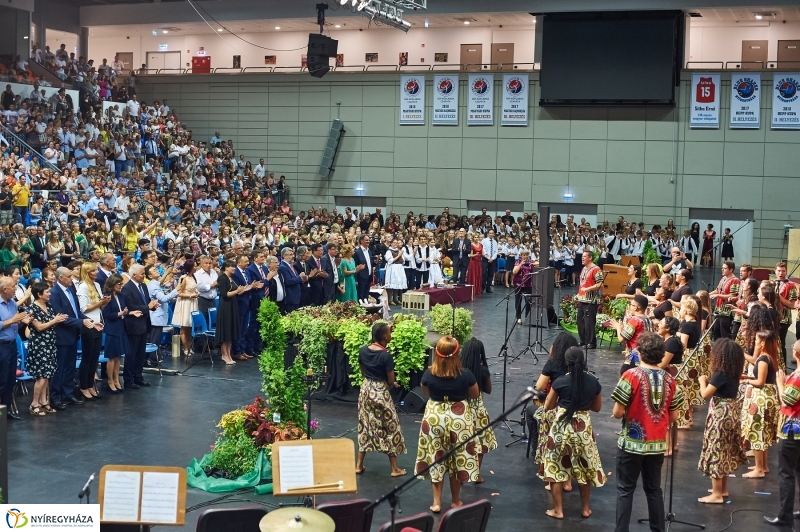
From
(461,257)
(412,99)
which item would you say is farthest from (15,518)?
(412,99)

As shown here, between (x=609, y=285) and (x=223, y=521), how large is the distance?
15293 millimetres

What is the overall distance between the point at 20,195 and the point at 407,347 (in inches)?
468

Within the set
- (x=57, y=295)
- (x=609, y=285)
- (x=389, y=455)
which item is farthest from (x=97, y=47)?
(x=389, y=455)

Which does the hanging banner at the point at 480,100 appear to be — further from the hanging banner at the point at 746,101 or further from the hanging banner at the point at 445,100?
the hanging banner at the point at 746,101

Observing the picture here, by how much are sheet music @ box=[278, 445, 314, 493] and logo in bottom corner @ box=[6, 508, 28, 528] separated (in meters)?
1.53

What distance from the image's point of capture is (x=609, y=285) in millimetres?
19641

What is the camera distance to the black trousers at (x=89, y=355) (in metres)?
11.2

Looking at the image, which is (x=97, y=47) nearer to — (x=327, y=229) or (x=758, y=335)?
(x=327, y=229)

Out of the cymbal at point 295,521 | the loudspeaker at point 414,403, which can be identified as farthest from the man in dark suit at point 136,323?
the cymbal at point 295,521

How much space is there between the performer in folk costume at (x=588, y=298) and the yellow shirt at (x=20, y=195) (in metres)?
11.6

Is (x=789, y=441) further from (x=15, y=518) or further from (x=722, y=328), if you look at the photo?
(x=722, y=328)

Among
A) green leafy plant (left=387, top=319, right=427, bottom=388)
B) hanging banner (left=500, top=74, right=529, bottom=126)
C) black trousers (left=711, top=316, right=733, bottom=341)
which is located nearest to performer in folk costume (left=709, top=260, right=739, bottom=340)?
black trousers (left=711, top=316, right=733, bottom=341)

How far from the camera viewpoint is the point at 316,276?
53.8 feet

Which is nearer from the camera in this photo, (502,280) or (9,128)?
(9,128)
